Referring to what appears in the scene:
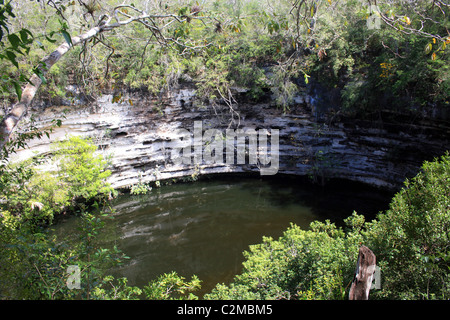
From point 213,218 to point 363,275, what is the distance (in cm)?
755

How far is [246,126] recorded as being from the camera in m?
13.7

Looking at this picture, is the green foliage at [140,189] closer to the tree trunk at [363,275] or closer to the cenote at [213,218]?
the cenote at [213,218]

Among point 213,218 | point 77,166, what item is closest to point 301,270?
point 213,218

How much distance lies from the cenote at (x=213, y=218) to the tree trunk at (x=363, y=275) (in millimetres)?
4557

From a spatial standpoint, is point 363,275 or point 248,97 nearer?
point 363,275

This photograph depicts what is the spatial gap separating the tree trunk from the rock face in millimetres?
8294

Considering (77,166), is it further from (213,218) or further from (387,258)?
(387,258)

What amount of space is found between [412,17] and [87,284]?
416 inches

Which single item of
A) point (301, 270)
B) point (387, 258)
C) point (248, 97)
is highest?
point (248, 97)

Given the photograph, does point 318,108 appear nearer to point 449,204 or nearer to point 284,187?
point 284,187

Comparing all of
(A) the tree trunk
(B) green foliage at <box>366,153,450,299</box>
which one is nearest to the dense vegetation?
(B) green foliage at <box>366,153,450,299</box>

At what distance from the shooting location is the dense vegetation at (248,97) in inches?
117

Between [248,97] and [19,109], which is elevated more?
[248,97]

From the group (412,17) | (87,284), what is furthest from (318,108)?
(87,284)
